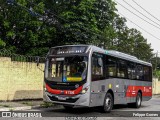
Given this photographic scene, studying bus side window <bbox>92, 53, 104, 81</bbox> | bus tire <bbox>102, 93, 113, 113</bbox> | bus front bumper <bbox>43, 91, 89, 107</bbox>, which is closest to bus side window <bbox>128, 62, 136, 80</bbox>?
bus tire <bbox>102, 93, 113, 113</bbox>

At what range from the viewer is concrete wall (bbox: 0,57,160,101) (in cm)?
1738

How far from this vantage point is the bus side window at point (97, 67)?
14695 millimetres

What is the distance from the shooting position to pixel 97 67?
15055mm

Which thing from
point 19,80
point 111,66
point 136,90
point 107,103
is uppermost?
point 111,66

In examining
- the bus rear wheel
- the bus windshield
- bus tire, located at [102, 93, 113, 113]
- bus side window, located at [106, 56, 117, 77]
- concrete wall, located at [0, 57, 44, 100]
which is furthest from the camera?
the bus rear wheel

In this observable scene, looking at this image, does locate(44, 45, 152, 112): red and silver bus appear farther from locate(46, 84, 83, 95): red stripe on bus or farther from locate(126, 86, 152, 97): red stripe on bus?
locate(126, 86, 152, 97): red stripe on bus

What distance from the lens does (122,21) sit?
6669 centimetres

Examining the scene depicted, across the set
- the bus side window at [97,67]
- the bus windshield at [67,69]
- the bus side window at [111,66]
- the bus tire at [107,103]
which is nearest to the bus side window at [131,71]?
the bus side window at [111,66]

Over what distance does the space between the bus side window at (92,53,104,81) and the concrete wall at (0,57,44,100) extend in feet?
17.2

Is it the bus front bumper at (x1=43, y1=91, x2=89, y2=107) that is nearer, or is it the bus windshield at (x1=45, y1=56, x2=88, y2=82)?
A: the bus front bumper at (x1=43, y1=91, x2=89, y2=107)

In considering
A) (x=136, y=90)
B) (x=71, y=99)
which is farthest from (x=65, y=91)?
(x=136, y=90)

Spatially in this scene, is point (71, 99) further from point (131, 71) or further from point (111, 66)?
point (131, 71)

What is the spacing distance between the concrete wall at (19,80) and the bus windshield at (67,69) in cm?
317

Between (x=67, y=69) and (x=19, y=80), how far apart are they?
4.64 metres
